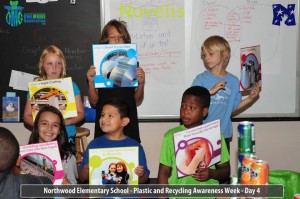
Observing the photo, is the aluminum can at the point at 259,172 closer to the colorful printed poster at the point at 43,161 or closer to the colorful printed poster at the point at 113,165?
the colorful printed poster at the point at 113,165

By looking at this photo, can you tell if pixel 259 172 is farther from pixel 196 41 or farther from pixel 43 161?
pixel 196 41

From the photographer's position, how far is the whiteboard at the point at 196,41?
14.6 feet

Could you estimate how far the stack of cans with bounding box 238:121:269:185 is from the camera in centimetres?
183

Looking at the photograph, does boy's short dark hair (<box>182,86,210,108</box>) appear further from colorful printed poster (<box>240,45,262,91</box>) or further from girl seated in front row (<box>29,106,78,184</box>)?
girl seated in front row (<box>29,106,78,184</box>)

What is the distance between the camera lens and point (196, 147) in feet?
8.50

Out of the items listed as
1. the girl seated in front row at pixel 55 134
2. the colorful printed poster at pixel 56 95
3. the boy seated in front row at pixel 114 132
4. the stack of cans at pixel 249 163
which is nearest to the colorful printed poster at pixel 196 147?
the boy seated in front row at pixel 114 132

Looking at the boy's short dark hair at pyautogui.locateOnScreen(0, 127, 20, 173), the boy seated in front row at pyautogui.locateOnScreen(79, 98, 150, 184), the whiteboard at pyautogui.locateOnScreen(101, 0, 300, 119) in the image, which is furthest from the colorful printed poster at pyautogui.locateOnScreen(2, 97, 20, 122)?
the boy's short dark hair at pyautogui.locateOnScreen(0, 127, 20, 173)

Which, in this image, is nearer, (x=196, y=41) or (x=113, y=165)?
(x=113, y=165)

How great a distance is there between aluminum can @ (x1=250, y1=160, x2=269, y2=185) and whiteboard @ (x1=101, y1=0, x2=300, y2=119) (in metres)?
2.72

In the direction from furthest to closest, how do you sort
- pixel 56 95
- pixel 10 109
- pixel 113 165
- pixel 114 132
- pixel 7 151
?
pixel 10 109 → pixel 56 95 → pixel 114 132 → pixel 113 165 → pixel 7 151

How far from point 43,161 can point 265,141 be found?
2.77m

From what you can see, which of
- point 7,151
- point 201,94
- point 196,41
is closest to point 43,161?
point 7,151

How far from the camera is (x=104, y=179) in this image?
2.55 m

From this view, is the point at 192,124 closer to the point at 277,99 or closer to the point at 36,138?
the point at 36,138
